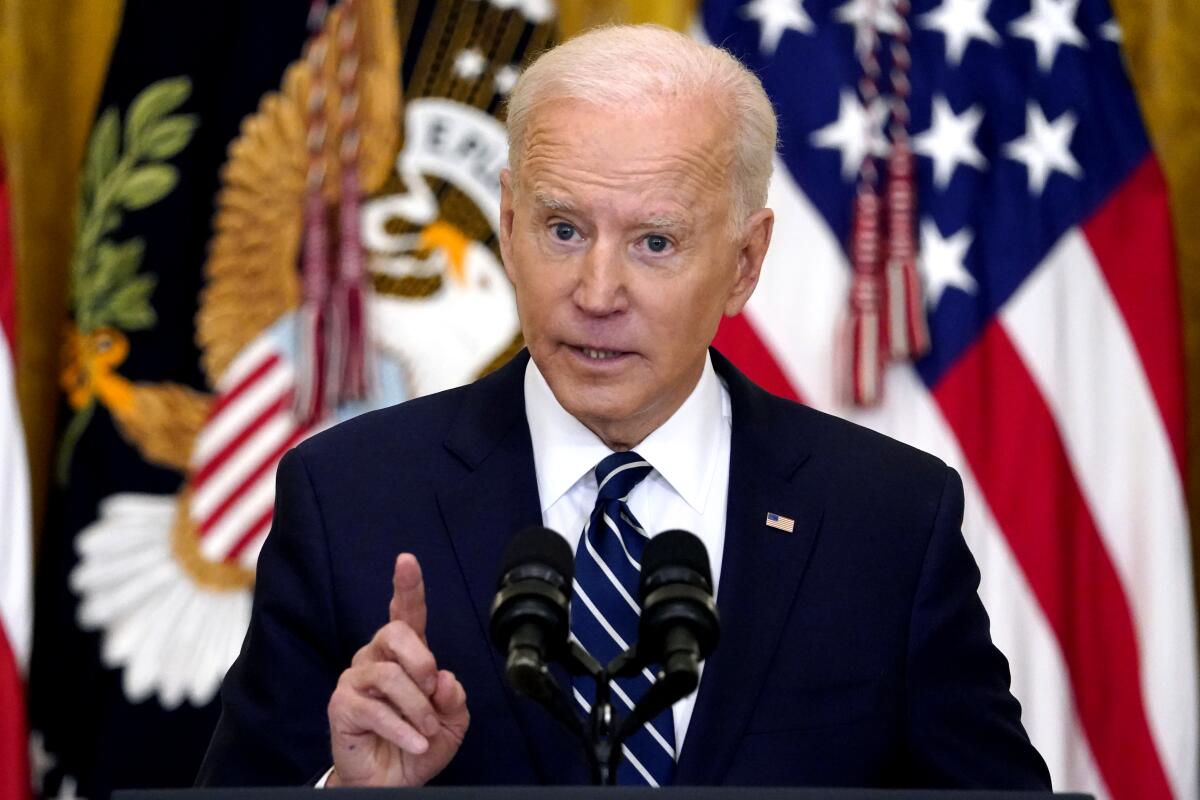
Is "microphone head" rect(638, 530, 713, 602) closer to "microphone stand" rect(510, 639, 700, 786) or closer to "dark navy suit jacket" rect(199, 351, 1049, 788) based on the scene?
"microphone stand" rect(510, 639, 700, 786)

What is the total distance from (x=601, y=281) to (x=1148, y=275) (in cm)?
218

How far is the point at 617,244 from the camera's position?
2000 millimetres

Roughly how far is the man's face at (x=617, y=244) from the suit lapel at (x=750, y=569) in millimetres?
193

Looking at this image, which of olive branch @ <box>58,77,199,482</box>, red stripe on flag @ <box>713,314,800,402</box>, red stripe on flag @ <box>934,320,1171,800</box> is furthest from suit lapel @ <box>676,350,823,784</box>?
olive branch @ <box>58,77,199,482</box>

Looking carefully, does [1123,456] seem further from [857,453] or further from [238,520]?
[238,520]

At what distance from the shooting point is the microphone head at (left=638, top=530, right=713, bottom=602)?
140 centimetres

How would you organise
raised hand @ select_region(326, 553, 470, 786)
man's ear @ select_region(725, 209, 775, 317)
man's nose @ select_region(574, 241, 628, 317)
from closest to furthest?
1. raised hand @ select_region(326, 553, 470, 786)
2. man's nose @ select_region(574, 241, 628, 317)
3. man's ear @ select_region(725, 209, 775, 317)

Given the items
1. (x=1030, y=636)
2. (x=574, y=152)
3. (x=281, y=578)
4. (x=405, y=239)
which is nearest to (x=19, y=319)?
(x=405, y=239)

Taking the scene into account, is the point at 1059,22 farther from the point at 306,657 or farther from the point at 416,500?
the point at 306,657

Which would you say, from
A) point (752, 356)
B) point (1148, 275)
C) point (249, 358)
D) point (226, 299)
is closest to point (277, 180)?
point (226, 299)

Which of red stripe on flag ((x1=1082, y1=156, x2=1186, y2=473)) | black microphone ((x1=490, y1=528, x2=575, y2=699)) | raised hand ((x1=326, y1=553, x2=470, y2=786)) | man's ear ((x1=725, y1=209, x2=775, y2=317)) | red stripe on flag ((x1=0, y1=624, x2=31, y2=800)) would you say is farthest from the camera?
red stripe on flag ((x1=1082, y1=156, x2=1186, y2=473))

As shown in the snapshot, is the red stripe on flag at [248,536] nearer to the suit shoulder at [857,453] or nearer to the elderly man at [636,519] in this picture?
the elderly man at [636,519]

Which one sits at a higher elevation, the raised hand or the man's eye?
the man's eye

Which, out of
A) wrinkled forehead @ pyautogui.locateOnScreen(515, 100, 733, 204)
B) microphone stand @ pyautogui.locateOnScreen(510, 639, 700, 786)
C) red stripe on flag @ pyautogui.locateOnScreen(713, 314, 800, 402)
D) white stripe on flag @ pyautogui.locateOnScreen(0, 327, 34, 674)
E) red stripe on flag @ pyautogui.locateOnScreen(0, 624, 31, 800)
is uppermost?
wrinkled forehead @ pyautogui.locateOnScreen(515, 100, 733, 204)
